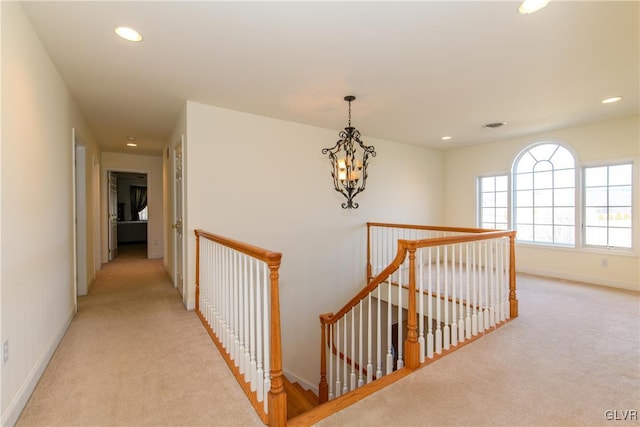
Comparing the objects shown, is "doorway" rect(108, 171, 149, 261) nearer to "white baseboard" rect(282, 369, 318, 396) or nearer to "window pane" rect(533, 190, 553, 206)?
"white baseboard" rect(282, 369, 318, 396)

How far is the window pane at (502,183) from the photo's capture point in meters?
5.59

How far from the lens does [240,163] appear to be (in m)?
3.77

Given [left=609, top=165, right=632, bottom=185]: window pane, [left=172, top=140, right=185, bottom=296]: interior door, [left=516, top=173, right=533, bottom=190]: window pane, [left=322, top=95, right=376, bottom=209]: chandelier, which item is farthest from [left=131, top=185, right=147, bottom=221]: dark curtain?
[left=609, top=165, right=632, bottom=185]: window pane

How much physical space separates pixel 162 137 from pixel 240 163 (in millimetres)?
2270

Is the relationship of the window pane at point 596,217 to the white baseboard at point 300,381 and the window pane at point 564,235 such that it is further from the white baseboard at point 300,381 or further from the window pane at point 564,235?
the white baseboard at point 300,381

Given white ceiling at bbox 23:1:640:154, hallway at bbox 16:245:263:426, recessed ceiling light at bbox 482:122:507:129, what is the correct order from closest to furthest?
hallway at bbox 16:245:263:426 → white ceiling at bbox 23:1:640:154 → recessed ceiling light at bbox 482:122:507:129

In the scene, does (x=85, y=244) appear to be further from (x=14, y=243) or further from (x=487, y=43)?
(x=487, y=43)

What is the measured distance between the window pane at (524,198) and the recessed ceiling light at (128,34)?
6106 millimetres

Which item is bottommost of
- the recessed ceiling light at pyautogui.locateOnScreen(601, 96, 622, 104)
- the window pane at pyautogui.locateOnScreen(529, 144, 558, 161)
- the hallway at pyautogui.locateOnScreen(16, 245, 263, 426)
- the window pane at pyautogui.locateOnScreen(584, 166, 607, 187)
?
the hallway at pyautogui.locateOnScreen(16, 245, 263, 426)

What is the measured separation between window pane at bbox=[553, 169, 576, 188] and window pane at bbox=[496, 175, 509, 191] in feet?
2.43

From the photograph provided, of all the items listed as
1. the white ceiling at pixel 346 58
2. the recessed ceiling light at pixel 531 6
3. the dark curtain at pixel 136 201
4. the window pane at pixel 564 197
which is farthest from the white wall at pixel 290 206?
the dark curtain at pixel 136 201

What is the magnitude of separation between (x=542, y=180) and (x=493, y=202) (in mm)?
903

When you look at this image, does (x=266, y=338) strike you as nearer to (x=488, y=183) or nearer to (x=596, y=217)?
(x=596, y=217)

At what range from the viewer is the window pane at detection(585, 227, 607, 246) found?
4.50 metres
